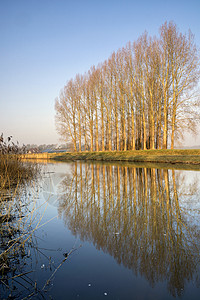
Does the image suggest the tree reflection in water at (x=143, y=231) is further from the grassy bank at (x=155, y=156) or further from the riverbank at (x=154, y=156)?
the grassy bank at (x=155, y=156)

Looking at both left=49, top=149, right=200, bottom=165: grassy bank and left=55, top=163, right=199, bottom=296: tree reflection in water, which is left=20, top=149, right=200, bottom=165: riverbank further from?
left=55, top=163, right=199, bottom=296: tree reflection in water

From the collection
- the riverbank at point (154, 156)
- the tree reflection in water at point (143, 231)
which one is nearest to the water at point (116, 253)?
the tree reflection in water at point (143, 231)

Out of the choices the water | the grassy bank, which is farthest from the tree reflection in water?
the grassy bank

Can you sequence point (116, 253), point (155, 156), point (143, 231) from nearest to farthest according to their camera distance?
point (116, 253)
point (143, 231)
point (155, 156)

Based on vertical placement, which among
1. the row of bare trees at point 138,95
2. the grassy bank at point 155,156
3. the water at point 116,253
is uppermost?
the row of bare trees at point 138,95

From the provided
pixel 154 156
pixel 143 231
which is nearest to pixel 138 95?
pixel 154 156

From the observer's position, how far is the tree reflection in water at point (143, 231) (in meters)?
2.34

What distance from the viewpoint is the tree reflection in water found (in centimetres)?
234

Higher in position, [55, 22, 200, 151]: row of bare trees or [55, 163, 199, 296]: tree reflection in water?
[55, 22, 200, 151]: row of bare trees

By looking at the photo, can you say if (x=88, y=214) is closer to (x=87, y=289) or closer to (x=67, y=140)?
(x=87, y=289)

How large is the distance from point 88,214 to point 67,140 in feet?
108

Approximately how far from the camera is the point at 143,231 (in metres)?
3.34

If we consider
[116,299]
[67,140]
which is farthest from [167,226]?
[67,140]

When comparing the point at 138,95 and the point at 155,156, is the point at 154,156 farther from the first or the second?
the point at 138,95
